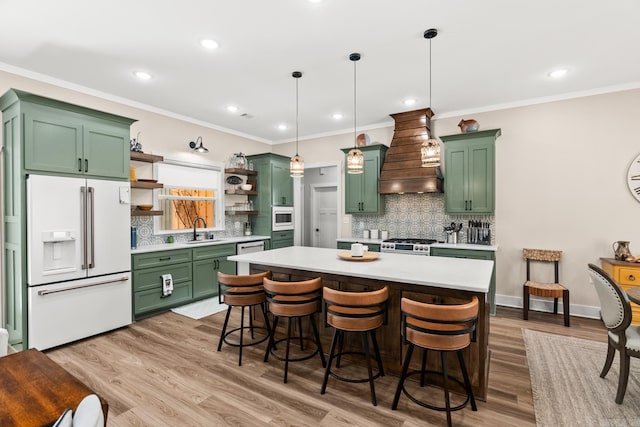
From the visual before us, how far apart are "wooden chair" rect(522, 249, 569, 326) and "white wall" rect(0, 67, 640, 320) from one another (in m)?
0.13

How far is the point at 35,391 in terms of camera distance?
1206 mm

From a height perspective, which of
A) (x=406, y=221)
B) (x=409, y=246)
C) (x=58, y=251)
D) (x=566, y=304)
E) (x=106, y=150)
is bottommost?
(x=566, y=304)

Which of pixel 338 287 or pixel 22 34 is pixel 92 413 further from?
pixel 22 34

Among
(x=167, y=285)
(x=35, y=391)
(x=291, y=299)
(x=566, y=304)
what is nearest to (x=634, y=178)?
(x=566, y=304)

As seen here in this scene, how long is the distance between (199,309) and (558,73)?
17.5 ft

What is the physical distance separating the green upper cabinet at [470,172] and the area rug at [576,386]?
1913 millimetres

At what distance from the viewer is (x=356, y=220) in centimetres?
592

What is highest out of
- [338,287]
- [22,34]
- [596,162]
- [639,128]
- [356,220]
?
[22,34]

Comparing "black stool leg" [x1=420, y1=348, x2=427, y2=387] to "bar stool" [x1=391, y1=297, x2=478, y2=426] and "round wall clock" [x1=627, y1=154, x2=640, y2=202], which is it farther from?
"round wall clock" [x1=627, y1=154, x2=640, y2=202]

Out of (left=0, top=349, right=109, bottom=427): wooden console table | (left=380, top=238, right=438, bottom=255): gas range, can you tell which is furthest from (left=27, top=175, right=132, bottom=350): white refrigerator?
(left=380, top=238, right=438, bottom=255): gas range

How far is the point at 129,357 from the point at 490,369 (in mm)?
3327

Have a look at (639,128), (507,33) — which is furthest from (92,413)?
(639,128)

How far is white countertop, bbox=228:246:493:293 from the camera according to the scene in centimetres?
229

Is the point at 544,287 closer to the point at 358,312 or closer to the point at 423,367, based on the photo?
the point at 423,367
